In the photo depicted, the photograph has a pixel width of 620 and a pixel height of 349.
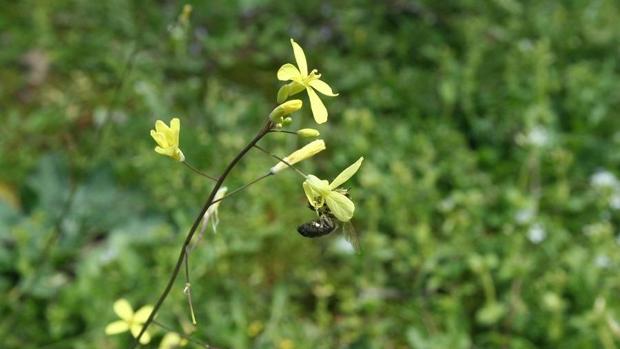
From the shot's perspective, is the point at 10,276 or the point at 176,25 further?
the point at 10,276

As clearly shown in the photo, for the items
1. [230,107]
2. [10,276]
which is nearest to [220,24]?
[230,107]

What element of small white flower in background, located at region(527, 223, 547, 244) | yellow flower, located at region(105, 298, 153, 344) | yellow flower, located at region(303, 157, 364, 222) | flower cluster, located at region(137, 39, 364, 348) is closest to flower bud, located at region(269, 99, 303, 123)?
flower cluster, located at region(137, 39, 364, 348)

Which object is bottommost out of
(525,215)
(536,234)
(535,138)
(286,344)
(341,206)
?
(341,206)

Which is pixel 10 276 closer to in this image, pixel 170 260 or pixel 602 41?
pixel 170 260

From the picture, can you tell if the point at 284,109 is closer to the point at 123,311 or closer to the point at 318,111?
the point at 318,111

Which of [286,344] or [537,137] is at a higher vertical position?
[537,137]

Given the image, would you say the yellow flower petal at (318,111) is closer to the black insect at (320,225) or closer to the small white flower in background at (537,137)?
the black insect at (320,225)

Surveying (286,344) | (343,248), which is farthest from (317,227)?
(343,248)
